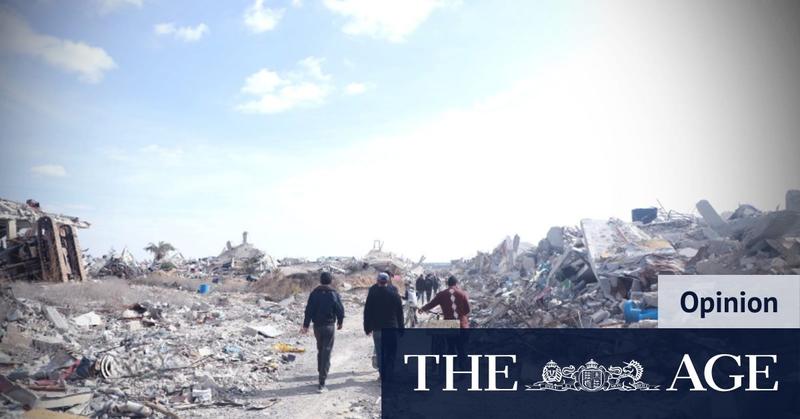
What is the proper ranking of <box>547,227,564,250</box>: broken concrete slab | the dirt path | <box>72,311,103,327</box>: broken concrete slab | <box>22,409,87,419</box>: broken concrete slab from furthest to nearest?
1. <box>547,227,564,250</box>: broken concrete slab
2. <box>72,311,103,327</box>: broken concrete slab
3. the dirt path
4. <box>22,409,87,419</box>: broken concrete slab

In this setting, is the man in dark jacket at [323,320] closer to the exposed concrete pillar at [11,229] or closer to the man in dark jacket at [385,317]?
the man in dark jacket at [385,317]

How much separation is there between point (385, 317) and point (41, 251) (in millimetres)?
12952

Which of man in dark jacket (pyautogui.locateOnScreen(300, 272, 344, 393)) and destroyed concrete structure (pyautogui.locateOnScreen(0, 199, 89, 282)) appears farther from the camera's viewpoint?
destroyed concrete structure (pyautogui.locateOnScreen(0, 199, 89, 282))

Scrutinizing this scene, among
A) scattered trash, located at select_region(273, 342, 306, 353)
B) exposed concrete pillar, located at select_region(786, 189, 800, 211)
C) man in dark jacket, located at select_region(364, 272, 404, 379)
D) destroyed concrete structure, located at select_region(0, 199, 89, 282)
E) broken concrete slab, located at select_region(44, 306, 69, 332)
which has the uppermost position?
exposed concrete pillar, located at select_region(786, 189, 800, 211)

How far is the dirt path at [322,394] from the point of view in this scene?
5.26 m

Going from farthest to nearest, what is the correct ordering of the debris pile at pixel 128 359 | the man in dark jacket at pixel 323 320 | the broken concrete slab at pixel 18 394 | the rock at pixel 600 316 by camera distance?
1. the rock at pixel 600 316
2. the man in dark jacket at pixel 323 320
3. the debris pile at pixel 128 359
4. the broken concrete slab at pixel 18 394

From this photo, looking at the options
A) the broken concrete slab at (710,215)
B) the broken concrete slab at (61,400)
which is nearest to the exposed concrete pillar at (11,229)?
the broken concrete slab at (61,400)

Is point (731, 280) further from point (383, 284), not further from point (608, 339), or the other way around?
point (383, 284)

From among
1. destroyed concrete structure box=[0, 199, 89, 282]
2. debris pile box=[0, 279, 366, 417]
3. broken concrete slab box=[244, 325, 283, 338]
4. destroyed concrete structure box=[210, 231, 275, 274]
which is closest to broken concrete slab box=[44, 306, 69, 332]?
debris pile box=[0, 279, 366, 417]

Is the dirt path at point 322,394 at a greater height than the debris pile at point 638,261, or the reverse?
the debris pile at point 638,261

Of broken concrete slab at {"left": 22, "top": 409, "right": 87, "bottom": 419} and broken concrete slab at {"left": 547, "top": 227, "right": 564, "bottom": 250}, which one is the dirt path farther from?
broken concrete slab at {"left": 547, "top": 227, "right": 564, "bottom": 250}

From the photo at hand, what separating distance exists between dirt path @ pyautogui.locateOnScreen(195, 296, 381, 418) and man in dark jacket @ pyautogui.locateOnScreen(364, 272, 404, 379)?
60cm

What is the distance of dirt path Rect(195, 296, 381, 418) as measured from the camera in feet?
17.3

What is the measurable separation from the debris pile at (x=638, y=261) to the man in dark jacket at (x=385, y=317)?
4.35 metres
